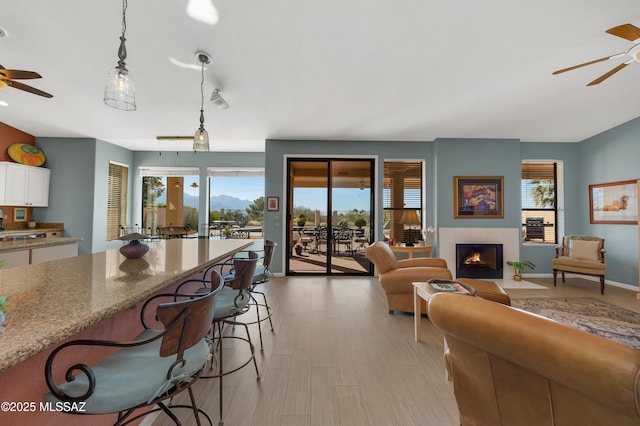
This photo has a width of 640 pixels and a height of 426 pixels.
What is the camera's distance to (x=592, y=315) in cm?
326

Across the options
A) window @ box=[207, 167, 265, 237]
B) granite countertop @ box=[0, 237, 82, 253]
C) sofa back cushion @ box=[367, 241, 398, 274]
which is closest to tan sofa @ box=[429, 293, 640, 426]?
sofa back cushion @ box=[367, 241, 398, 274]

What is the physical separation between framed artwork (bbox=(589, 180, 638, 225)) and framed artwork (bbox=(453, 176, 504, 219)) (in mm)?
1759

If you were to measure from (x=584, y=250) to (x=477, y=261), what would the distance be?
1712 millimetres

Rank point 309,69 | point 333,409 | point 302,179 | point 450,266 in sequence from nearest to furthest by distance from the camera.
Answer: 1. point 333,409
2. point 309,69
3. point 450,266
4. point 302,179

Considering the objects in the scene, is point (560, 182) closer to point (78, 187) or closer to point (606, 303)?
point (606, 303)

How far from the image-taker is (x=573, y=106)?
3.80 metres

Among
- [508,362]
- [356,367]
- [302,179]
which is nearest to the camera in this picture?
[508,362]

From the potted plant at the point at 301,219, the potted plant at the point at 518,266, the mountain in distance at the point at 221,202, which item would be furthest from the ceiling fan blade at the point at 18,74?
the potted plant at the point at 518,266

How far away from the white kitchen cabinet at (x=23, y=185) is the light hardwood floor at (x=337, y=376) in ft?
17.9

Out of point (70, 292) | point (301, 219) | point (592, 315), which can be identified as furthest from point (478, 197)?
point (70, 292)

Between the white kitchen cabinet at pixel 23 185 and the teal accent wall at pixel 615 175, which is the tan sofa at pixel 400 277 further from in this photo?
the white kitchen cabinet at pixel 23 185

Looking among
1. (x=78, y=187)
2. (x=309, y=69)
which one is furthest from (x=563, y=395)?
(x=78, y=187)

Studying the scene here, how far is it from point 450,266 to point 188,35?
540 centimetres

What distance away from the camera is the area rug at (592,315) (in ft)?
9.00
